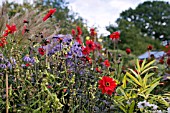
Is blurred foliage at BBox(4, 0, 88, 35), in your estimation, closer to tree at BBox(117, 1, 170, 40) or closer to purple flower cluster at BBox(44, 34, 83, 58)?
purple flower cluster at BBox(44, 34, 83, 58)

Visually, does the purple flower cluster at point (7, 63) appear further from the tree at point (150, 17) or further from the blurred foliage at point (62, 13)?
the tree at point (150, 17)

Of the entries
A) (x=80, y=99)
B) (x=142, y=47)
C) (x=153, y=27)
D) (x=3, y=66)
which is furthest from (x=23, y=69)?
(x=153, y=27)

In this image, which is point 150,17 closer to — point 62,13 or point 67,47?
point 62,13

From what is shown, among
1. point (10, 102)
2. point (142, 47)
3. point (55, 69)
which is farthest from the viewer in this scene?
point (142, 47)

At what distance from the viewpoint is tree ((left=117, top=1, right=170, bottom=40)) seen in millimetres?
37031

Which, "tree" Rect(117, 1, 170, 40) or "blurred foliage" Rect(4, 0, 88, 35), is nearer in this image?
"blurred foliage" Rect(4, 0, 88, 35)

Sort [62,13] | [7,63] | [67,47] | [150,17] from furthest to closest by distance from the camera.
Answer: [150,17] < [62,13] < [67,47] < [7,63]

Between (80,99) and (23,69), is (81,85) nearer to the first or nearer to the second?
(80,99)

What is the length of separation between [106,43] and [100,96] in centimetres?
888

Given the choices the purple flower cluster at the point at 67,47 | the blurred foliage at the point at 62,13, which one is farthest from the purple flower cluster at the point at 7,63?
the blurred foliage at the point at 62,13

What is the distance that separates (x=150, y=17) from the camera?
125 feet

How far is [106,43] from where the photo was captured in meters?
11.9

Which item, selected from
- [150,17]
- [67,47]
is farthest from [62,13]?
[150,17]

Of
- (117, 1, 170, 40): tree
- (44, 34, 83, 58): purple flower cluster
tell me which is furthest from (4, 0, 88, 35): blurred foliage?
(117, 1, 170, 40): tree
